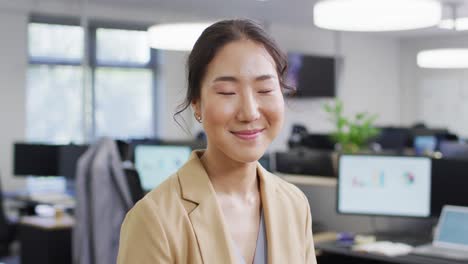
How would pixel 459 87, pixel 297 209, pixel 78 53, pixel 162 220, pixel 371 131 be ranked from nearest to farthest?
pixel 162 220 → pixel 297 209 → pixel 371 131 → pixel 78 53 → pixel 459 87

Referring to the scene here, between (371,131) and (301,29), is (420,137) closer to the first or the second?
(371,131)

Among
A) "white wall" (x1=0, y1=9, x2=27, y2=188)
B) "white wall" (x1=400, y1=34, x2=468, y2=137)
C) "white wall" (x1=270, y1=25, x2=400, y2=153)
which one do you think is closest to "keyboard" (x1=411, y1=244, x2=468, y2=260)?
"white wall" (x1=0, y1=9, x2=27, y2=188)

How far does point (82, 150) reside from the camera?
6.16 metres

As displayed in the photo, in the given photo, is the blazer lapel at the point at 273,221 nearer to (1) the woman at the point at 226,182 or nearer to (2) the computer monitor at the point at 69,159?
(1) the woman at the point at 226,182

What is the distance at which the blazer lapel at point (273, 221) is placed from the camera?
121 cm

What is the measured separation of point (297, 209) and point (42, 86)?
309 inches

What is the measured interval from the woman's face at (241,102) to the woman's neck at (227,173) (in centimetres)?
3

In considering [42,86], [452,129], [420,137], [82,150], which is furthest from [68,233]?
[452,129]

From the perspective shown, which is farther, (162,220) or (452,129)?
(452,129)

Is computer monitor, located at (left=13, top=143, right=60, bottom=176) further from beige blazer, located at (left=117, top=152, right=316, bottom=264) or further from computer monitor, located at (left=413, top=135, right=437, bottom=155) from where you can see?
beige blazer, located at (left=117, top=152, right=316, bottom=264)

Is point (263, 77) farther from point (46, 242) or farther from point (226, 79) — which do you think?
point (46, 242)

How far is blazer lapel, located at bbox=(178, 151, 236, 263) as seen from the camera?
115cm

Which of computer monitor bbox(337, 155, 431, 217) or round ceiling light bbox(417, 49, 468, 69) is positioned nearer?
computer monitor bbox(337, 155, 431, 217)

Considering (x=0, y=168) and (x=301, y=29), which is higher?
(x=301, y=29)
